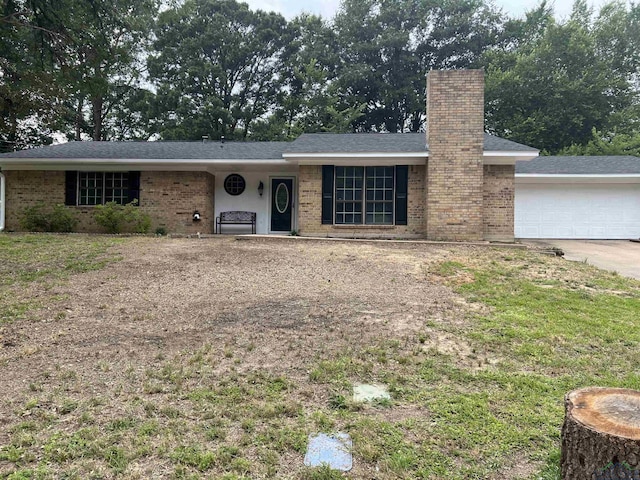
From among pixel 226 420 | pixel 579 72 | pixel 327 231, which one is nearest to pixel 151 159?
pixel 327 231

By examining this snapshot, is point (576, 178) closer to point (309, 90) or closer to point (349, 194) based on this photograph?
point (349, 194)

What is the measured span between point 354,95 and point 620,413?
29.3 metres

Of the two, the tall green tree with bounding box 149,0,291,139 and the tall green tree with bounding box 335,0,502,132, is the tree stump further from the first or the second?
the tall green tree with bounding box 335,0,502,132

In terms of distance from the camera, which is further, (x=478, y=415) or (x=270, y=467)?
Answer: (x=478, y=415)

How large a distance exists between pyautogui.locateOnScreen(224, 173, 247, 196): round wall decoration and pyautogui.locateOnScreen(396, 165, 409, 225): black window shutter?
5.33 metres

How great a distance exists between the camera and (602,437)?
1.82 metres

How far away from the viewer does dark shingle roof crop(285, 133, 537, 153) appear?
1230cm


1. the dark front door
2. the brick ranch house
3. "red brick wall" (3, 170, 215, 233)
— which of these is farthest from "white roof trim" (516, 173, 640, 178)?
"red brick wall" (3, 170, 215, 233)

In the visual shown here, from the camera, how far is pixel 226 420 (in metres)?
2.70

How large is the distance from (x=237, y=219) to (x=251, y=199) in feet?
2.75

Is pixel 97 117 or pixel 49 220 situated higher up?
pixel 97 117

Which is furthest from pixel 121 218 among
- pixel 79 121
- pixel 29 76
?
pixel 79 121

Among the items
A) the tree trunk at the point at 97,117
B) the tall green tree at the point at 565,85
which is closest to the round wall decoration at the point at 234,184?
the tree trunk at the point at 97,117

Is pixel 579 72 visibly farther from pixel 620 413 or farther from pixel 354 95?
pixel 620 413
